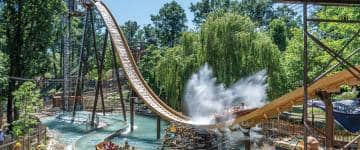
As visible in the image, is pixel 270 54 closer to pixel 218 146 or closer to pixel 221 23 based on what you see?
pixel 221 23

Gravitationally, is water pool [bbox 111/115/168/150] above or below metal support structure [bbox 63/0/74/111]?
below

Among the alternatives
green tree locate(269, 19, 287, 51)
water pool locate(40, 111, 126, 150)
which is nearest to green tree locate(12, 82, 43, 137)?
water pool locate(40, 111, 126, 150)

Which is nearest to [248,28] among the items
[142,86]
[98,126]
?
[142,86]

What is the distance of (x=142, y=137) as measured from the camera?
27.8 m

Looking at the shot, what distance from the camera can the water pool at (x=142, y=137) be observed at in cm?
2480

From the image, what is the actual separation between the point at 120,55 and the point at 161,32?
1941 inches

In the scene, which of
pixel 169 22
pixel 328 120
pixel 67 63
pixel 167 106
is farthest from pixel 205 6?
pixel 328 120

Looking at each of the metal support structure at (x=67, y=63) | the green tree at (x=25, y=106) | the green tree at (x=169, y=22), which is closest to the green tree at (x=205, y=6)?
the green tree at (x=169, y=22)

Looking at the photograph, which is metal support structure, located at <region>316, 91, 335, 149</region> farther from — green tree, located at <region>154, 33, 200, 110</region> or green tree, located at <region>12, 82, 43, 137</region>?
green tree, located at <region>154, 33, 200, 110</region>

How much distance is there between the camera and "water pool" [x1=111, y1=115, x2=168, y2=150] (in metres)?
24.8

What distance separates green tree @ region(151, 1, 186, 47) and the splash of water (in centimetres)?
4617

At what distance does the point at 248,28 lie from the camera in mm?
26734

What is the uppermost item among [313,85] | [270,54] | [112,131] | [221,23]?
[221,23]

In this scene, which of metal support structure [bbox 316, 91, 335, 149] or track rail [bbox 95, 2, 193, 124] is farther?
track rail [bbox 95, 2, 193, 124]
